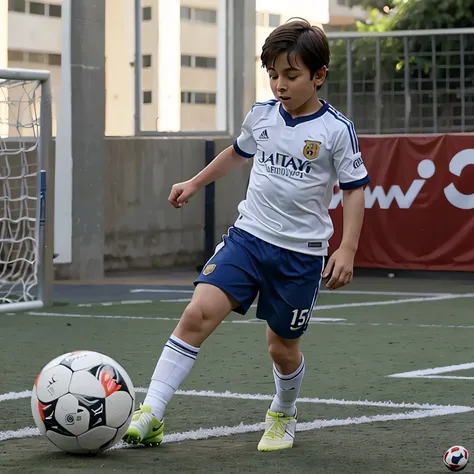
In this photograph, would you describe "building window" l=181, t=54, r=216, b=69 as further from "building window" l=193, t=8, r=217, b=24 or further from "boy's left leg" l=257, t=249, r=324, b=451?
"boy's left leg" l=257, t=249, r=324, b=451

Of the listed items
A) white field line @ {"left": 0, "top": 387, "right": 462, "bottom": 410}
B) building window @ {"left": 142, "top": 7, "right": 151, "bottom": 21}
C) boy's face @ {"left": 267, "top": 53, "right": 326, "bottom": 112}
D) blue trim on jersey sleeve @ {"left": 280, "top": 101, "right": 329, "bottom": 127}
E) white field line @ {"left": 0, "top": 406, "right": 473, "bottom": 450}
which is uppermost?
building window @ {"left": 142, "top": 7, "right": 151, "bottom": 21}

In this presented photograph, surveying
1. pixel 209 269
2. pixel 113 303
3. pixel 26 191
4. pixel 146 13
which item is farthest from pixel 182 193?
pixel 146 13

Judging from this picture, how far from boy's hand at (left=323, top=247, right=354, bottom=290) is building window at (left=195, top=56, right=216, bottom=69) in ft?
45.8

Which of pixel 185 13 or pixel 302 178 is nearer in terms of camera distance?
pixel 302 178

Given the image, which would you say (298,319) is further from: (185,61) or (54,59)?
(185,61)

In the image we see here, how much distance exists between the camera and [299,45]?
5586 mm

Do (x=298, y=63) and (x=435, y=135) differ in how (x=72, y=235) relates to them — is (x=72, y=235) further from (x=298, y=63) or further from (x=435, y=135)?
(x=298, y=63)

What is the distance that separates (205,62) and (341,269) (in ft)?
46.6

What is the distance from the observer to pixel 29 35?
16719mm

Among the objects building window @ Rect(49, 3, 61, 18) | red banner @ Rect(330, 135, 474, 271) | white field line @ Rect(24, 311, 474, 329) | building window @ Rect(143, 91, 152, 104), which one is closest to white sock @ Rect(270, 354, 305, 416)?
white field line @ Rect(24, 311, 474, 329)

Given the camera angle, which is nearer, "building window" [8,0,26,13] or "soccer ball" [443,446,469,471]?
"soccer ball" [443,446,469,471]

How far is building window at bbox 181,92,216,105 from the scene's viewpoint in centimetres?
1917

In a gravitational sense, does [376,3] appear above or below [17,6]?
above

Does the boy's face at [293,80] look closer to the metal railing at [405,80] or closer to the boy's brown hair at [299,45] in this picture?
the boy's brown hair at [299,45]
